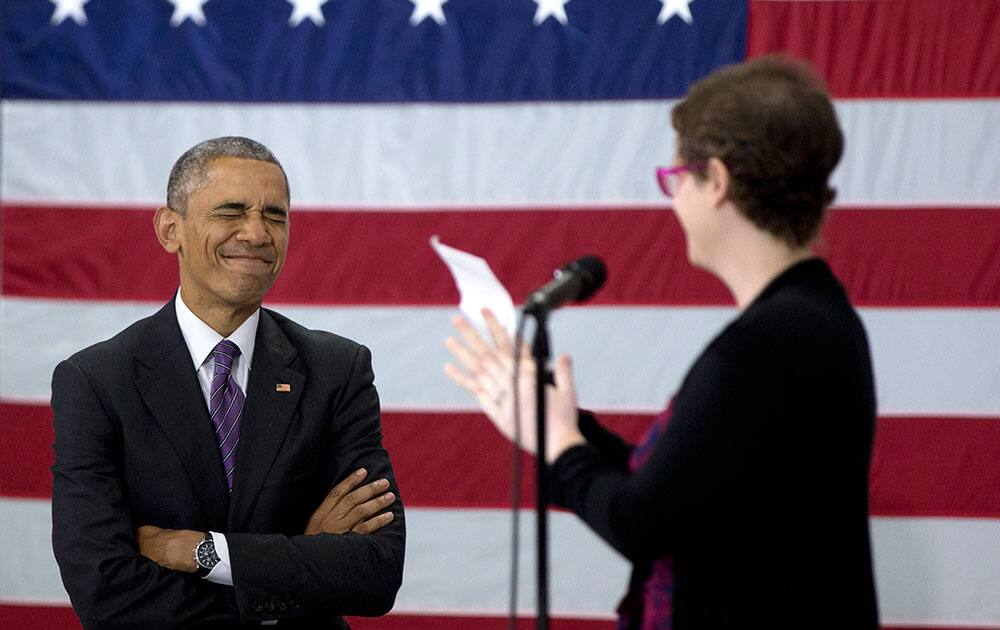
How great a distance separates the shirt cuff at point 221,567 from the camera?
198 centimetres

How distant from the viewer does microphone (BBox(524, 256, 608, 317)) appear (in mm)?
1315

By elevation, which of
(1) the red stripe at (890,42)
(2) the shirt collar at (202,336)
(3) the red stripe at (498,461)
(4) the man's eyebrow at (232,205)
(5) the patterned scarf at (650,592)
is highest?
(1) the red stripe at (890,42)

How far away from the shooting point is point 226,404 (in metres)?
2.17

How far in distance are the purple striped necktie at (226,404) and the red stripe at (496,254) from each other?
927mm

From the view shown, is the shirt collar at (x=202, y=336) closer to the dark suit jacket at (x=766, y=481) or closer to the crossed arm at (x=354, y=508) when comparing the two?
the crossed arm at (x=354, y=508)

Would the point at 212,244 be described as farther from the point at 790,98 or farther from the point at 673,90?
the point at 673,90

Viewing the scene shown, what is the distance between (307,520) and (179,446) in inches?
11.2

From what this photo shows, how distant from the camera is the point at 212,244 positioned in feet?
7.07

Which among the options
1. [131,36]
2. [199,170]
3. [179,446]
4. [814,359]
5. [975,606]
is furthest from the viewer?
[131,36]

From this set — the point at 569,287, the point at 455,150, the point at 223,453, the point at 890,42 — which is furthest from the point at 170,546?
the point at 890,42

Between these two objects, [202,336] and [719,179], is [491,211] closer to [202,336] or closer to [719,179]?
[202,336]

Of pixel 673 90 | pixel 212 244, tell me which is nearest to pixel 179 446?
pixel 212 244

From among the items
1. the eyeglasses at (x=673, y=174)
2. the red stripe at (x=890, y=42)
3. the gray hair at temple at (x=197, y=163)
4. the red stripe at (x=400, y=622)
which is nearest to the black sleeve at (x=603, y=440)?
the eyeglasses at (x=673, y=174)

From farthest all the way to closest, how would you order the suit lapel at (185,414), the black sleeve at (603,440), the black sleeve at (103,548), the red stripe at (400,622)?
the red stripe at (400,622) → the suit lapel at (185,414) → the black sleeve at (103,548) → the black sleeve at (603,440)
